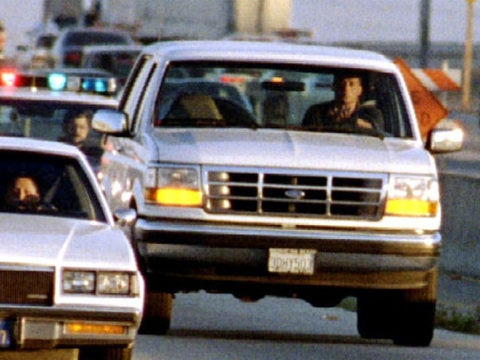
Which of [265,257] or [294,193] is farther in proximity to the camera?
[294,193]

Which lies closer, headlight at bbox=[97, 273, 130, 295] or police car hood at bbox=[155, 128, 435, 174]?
headlight at bbox=[97, 273, 130, 295]

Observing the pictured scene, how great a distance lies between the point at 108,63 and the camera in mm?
38094

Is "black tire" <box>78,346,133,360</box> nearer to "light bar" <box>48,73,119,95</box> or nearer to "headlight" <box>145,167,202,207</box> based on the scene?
"headlight" <box>145,167,202,207</box>

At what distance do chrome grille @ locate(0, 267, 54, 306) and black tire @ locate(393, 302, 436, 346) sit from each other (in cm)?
388

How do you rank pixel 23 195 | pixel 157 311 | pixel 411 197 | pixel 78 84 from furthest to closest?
pixel 78 84 < pixel 157 311 < pixel 411 197 < pixel 23 195

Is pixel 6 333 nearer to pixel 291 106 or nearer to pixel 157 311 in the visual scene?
pixel 157 311

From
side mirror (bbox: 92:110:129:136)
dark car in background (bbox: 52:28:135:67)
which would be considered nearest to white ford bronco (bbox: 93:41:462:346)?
side mirror (bbox: 92:110:129:136)

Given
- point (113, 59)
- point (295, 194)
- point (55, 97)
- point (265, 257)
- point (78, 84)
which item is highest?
point (295, 194)

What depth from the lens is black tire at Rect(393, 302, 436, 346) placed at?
12.3 m

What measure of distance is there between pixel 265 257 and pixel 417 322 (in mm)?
1249

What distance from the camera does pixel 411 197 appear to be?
12008mm

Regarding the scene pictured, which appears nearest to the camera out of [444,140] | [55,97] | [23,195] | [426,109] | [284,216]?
[23,195]

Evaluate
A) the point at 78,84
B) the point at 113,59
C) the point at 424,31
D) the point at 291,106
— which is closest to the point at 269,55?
the point at 291,106

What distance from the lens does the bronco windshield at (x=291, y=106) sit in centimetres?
1274
